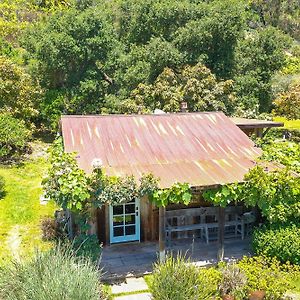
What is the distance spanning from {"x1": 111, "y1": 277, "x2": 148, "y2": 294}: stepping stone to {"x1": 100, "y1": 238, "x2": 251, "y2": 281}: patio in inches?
7.4

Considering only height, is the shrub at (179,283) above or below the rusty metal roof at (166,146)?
below

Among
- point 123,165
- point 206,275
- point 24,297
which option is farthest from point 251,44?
point 24,297

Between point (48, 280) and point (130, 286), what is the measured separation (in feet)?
9.52

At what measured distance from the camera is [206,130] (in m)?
13.0

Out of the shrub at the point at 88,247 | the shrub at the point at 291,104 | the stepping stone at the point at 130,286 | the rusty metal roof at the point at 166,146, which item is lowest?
A: the stepping stone at the point at 130,286

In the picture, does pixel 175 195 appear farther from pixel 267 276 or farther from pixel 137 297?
pixel 267 276

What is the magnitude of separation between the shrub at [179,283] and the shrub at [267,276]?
1259 millimetres

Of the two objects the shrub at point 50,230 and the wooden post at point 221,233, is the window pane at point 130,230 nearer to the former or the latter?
the shrub at point 50,230

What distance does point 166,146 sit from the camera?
11844mm

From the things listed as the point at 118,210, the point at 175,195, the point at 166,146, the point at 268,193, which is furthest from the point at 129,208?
the point at 268,193

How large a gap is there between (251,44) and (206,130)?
52.8 feet

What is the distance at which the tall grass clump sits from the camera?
7039 mm

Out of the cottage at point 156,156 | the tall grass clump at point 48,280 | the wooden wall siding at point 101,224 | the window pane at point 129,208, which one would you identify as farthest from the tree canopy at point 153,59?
the tall grass clump at point 48,280

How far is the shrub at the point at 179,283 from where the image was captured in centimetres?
767
